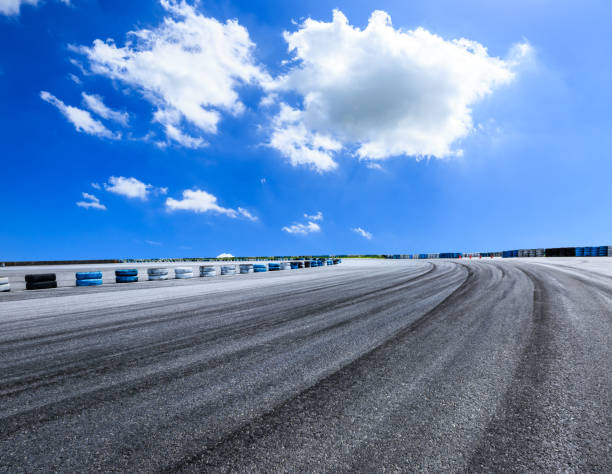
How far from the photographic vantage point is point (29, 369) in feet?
12.1

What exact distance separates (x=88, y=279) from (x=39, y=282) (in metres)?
1.86

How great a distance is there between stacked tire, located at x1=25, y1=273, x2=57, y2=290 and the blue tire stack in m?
0.97

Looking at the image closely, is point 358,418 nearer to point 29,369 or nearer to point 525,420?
point 525,420

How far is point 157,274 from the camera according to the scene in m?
18.6

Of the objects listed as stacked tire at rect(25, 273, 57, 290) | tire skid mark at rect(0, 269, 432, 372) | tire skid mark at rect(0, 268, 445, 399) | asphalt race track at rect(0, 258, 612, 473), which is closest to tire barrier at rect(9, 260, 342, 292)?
stacked tire at rect(25, 273, 57, 290)

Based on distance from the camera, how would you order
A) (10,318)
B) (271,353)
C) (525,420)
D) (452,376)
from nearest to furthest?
(525,420)
(452,376)
(271,353)
(10,318)

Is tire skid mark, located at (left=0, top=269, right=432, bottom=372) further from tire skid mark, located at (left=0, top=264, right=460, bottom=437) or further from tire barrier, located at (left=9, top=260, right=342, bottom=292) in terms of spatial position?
tire barrier, located at (left=9, top=260, right=342, bottom=292)

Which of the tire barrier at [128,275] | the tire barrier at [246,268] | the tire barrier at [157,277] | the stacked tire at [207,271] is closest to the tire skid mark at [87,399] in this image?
the tire barrier at [128,275]

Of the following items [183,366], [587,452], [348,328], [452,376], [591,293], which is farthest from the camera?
[591,293]

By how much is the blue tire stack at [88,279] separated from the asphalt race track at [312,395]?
1109cm

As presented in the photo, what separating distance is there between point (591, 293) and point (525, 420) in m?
9.02

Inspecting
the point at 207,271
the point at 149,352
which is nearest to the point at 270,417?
the point at 149,352

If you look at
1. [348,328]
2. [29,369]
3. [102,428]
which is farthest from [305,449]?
[29,369]

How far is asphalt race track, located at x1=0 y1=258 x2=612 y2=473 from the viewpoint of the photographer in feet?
6.68
